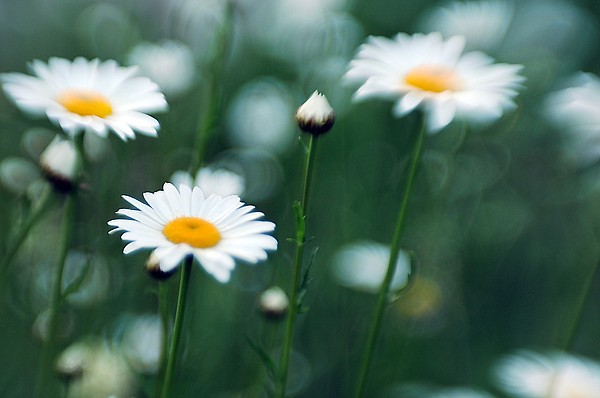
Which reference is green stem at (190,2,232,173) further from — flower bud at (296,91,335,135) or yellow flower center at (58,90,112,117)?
flower bud at (296,91,335,135)

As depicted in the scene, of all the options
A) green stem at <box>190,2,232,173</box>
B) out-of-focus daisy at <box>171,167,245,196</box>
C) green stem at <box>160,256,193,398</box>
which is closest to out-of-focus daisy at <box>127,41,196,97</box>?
green stem at <box>190,2,232,173</box>

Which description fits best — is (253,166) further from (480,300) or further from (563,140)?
(563,140)

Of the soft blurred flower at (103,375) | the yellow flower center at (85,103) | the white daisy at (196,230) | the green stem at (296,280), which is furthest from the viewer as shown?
the soft blurred flower at (103,375)

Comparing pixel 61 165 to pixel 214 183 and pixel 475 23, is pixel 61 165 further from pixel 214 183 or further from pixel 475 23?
pixel 475 23

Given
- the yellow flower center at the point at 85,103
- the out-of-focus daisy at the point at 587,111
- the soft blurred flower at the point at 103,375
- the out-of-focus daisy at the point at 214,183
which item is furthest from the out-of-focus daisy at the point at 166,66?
the out-of-focus daisy at the point at 587,111

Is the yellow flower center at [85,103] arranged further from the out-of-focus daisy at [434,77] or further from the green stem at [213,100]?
the out-of-focus daisy at [434,77]

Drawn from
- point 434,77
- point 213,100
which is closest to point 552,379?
point 434,77
